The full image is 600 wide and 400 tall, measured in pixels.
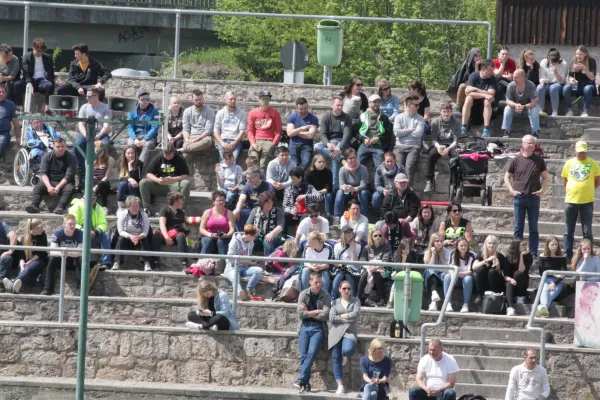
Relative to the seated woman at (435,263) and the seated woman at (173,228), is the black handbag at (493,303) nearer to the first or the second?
the seated woman at (435,263)

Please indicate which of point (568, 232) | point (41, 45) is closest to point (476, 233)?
point (568, 232)

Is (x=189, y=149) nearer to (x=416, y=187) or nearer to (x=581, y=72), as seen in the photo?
(x=416, y=187)

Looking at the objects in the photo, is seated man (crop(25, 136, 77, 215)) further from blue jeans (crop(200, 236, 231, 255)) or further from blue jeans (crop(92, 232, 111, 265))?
blue jeans (crop(200, 236, 231, 255))

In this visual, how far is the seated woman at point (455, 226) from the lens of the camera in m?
21.8

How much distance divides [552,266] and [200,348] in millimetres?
4965

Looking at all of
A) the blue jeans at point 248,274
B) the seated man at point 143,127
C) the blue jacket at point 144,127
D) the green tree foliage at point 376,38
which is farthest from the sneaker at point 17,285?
the green tree foliage at point 376,38

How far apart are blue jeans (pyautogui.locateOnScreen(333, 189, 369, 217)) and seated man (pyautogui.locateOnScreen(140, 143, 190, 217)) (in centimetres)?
222

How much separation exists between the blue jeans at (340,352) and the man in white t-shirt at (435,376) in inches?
42.4

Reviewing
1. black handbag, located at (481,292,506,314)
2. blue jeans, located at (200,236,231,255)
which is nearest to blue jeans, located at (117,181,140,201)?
blue jeans, located at (200,236,231,255)

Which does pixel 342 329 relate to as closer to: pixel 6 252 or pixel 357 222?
pixel 357 222

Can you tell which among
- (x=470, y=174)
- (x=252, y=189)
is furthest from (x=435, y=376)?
(x=470, y=174)

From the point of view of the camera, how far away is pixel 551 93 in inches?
1011

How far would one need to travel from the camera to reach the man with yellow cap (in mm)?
22438

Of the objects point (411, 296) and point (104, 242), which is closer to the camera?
point (411, 296)
